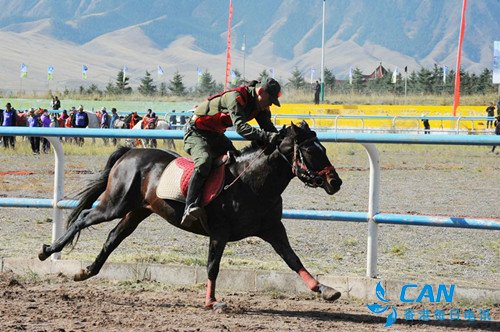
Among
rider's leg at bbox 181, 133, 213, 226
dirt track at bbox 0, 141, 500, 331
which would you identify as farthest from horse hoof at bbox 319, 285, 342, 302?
rider's leg at bbox 181, 133, 213, 226

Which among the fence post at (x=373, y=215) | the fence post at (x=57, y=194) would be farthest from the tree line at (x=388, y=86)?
the fence post at (x=373, y=215)

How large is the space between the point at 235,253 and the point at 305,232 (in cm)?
215

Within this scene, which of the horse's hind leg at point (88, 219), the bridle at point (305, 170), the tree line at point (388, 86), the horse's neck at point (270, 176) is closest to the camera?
the bridle at point (305, 170)

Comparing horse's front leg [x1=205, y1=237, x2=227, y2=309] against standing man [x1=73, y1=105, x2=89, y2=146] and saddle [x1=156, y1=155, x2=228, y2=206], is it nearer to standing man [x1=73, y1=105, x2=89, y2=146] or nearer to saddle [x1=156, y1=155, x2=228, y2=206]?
saddle [x1=156, y1=155, x2=228, y2=206]

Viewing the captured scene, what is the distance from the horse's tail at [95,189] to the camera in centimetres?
922

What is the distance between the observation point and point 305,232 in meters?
12.9

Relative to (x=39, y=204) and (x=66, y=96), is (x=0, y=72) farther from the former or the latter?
(x=39, y=204)

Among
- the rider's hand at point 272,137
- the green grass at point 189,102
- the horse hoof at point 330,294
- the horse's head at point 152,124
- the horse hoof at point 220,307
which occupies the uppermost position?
the green grass at point 189,102

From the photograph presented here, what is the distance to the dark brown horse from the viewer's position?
801 cm

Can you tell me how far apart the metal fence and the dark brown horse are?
68 centimetres

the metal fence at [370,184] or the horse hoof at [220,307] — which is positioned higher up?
the metal fence at [370,184]

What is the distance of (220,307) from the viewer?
26.4 feet

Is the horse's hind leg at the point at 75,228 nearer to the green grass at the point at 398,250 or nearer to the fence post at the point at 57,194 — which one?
the fence post at the point at 57,194

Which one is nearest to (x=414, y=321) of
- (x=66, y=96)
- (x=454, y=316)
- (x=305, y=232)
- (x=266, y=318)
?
(x=454, y=316)
